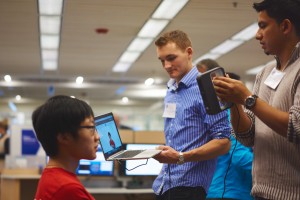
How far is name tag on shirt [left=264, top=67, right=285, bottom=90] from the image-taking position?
177 centimetres

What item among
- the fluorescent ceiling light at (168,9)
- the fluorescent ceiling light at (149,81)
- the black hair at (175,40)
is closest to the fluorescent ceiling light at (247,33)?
the fluorescent ceiling light at (168,9)

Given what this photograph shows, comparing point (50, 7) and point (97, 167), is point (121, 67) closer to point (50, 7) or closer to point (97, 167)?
point (50, 7)

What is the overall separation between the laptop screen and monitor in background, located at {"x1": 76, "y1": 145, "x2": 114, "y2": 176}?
3.14m

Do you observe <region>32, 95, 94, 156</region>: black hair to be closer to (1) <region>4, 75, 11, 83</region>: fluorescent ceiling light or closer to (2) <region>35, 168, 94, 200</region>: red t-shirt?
(2) <region>35, 168, 94, 200</region>: red t-shirt

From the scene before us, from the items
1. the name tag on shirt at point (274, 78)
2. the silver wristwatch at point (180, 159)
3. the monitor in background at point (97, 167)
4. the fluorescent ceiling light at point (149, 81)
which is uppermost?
the fluorescent ceiling light at point (149, 81)

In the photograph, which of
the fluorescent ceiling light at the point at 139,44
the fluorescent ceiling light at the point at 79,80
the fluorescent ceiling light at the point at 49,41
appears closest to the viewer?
the fluorescent ceiling light at the point at 49,41

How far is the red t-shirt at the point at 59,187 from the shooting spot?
1.55m

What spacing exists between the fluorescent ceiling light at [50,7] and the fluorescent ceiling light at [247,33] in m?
3.21

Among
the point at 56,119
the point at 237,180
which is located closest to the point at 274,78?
the point at 56,119

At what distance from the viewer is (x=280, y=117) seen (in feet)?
5.29

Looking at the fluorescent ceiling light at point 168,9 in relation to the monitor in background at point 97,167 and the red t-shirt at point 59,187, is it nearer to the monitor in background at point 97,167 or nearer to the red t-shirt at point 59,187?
the monitor in background at point 97,167

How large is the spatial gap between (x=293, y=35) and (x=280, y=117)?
0.34 meters

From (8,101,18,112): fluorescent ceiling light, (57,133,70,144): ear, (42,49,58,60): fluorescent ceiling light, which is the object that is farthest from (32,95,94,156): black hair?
(8,101,18,112): fluorescent ceiling light

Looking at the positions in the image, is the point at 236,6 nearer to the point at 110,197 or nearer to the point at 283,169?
the point at 110,197
